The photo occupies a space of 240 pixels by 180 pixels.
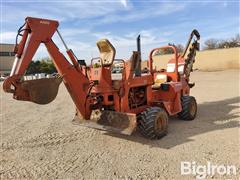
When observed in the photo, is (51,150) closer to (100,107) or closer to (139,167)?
(100,107)

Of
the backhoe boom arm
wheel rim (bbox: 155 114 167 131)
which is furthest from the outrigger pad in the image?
wheel rim (bbox: 155 114 167 131)

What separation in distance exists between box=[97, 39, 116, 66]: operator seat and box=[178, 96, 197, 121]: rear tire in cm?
291

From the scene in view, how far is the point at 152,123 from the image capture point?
19.5 ft

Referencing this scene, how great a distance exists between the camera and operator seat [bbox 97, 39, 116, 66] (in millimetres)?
6141

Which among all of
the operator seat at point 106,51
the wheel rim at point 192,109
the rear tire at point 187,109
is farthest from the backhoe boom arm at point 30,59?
the wheel rim at point 192,109

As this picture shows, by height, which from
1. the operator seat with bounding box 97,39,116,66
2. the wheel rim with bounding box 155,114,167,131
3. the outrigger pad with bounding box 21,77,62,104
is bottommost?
the wheel rim with bounding box 155,114,167,131

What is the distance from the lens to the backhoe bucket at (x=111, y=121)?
580 centimetres

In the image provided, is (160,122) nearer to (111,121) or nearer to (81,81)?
(111,121)

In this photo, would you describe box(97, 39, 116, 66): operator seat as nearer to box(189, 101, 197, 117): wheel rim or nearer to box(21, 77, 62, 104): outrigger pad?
box(21, 77, 62, 104): outrigger pad

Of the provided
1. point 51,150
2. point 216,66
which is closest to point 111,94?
point 51,150

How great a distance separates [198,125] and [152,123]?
1939 mm

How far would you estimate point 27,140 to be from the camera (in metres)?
6.65

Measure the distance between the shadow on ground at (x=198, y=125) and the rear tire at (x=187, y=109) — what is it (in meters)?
0.15

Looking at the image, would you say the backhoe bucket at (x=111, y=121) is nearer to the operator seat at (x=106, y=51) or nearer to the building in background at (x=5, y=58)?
the operator seat at (x=106, y=51)
